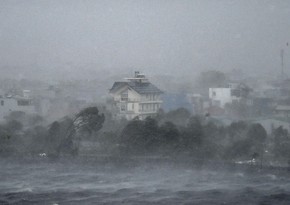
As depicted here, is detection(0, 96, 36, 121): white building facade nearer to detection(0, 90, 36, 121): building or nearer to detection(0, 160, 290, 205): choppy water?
detection(0, 90, 36, 121): building

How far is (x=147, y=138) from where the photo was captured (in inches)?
256

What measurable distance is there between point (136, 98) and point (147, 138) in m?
0.84

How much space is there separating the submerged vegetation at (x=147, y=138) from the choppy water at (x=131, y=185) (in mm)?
451

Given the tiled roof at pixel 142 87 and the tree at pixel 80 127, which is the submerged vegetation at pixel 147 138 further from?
the tiled roof at pixel 142 87

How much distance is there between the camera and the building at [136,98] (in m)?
7.16

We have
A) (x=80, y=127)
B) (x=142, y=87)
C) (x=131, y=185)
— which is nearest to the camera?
(x=131, y=185)

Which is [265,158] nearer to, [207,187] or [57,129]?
[207,187]

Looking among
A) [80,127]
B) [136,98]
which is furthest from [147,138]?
[80,127]

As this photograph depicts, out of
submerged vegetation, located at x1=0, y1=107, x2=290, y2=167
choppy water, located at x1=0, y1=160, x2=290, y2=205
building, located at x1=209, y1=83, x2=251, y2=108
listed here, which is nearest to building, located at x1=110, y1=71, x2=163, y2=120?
submerged vegetation, located at x1=0, y1=107, x2=290, y2=167

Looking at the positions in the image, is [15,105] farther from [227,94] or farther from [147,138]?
[227,94]

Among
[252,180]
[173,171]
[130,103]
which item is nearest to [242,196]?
[252,180]

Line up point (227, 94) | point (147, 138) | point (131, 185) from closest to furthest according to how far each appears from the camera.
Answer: point (131, 185) → point (147, 138) → point (227, 94)

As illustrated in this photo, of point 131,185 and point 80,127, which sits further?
point 80,127

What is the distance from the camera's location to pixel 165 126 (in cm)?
668
